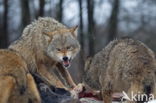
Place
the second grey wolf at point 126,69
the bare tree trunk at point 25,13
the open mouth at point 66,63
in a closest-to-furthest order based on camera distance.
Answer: the second grey wolf at point 126,69 → the open mouth at point 66,63 → the bare tree trunk at point 25,13

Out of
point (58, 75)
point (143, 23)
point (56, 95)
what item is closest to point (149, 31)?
point (143, 23)

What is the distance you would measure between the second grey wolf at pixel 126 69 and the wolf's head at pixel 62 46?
0.62 meters

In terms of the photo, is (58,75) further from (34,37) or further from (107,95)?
(107,95)

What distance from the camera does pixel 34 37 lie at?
10836 mm

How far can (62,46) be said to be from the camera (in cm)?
1070

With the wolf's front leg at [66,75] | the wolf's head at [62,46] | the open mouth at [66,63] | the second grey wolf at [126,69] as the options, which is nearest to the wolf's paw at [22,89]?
the second grey wolf at [126,69]

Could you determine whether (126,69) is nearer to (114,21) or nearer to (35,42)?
(35,42)

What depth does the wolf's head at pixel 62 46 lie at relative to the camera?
10.6 metres

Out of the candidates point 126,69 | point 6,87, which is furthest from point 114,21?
point 6,87

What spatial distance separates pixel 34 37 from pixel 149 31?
68.4ft

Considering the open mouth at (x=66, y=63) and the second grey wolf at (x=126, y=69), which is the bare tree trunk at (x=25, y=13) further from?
the second grey wolf at (x=126, y=69)

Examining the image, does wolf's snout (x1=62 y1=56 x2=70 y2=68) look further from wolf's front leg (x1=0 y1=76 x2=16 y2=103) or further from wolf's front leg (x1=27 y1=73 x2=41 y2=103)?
wolf's front leg (x1=0 y1=76 x2=16 y2=103)

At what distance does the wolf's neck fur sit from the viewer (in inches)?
421

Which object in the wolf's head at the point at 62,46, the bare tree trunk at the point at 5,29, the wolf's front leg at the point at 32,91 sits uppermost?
the bare tree trunk at the point at 5,29
